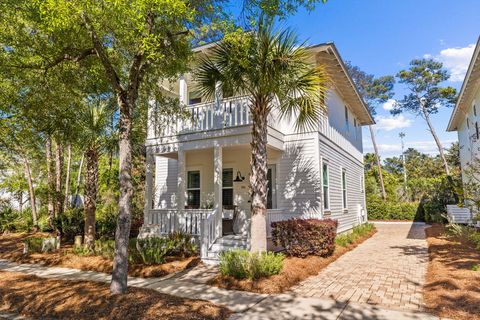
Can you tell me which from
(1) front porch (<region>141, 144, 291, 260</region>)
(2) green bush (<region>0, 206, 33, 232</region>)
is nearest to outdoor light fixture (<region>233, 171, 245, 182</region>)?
(1) front porch (<region>141, 144, 291, 260</region>)

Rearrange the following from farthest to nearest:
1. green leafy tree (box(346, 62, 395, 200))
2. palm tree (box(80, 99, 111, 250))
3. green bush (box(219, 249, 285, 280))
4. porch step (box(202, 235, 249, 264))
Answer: green leafy tree (box(346, 62, 395, 200))
palm tree (box(80, 99, 111, 250))
porch step (box(202, 235, 249, 264))
green bush (box(219, 249, 285, 280))

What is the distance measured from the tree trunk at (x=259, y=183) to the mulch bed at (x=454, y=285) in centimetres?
331

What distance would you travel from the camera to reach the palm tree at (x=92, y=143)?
32.4ft

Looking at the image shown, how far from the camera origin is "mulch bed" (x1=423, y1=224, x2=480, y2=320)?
4.66 m

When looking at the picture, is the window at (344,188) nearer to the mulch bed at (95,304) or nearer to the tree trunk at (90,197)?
the tree trunk at (90,197)

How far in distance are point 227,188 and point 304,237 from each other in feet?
15.2

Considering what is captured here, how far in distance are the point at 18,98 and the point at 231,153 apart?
6.99m

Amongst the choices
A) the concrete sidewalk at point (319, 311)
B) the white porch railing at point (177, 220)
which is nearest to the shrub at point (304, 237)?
the white porch railing at point (177, 220)

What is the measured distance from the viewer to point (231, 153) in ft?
40.6

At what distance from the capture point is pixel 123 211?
5723mm

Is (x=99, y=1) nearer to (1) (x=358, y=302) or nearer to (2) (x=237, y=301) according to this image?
(2) (x=237, y=301)

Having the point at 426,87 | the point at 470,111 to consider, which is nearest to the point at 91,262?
the point at 470,111

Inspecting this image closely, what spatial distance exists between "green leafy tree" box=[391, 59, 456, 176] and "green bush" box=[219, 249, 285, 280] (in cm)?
3115

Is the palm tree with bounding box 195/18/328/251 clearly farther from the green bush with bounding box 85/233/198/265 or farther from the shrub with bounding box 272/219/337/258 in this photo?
the green bush with bounding box 85/233/198/265
